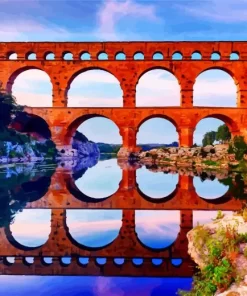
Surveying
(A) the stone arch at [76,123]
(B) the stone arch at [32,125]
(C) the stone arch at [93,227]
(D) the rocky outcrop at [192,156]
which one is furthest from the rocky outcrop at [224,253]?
(B) the stone arch at [32,125]

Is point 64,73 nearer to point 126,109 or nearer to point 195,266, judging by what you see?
point 126,109

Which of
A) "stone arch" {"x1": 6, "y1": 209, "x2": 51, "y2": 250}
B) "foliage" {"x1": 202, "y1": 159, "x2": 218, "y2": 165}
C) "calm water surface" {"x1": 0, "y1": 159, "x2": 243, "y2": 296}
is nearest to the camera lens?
"calm water surface" {"x1": 0, "y1": 159, "x2": 243, "y2": 296}

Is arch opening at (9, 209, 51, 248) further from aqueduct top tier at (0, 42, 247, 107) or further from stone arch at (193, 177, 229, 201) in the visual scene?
aqueduct top tier at (0, 42, 247, 107)

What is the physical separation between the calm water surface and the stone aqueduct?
19535mm

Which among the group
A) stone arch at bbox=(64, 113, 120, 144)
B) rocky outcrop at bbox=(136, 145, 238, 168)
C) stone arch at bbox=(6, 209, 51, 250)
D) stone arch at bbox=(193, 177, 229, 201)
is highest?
stone arch at bbox=(64, 113, 120, 144)

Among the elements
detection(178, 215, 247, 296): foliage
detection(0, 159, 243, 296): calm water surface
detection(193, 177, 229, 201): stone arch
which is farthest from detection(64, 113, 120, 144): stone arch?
detection(178, 215, 247, 296): foliage

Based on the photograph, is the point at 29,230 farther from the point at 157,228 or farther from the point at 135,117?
the point at 135,117

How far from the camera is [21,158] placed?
88.6ft

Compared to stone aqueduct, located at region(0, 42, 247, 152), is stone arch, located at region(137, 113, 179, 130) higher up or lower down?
lower down

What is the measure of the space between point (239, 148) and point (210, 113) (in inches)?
402

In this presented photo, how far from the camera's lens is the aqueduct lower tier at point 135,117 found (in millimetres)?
32344

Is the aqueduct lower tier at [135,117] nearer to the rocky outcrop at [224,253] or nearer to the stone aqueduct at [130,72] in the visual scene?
the stone aqueduct at [130,72]

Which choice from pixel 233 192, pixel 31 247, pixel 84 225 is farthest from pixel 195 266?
pixel 233 192

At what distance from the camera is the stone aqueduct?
1277 inches
